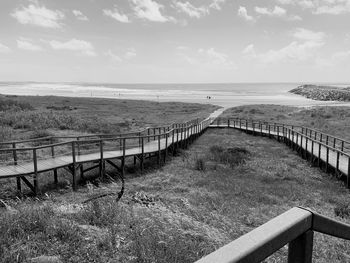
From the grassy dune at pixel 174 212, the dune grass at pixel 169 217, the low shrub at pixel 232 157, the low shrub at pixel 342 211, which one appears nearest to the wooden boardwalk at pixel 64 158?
the grassy dune at pixel 174 212

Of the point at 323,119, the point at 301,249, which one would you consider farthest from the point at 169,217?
the point at 323,119

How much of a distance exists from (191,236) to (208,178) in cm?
680

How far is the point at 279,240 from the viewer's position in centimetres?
157

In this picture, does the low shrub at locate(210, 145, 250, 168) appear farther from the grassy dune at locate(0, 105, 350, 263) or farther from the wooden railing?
the wooden railing

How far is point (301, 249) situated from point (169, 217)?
4214 millimetres

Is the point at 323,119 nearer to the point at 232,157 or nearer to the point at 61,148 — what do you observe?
the point at 232,157

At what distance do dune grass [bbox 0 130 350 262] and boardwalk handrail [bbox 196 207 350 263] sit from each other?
2.26 meters

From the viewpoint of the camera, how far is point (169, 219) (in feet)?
18.5

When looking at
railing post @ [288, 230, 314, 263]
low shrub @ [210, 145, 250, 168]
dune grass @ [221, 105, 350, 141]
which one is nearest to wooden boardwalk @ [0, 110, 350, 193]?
low shrub @ [210, 145, 250, 168]

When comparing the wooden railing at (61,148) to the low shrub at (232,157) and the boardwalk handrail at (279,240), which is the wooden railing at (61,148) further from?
the boardwalk handrail at (279,240)

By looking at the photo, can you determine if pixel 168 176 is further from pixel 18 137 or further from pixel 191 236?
pixel 18 137

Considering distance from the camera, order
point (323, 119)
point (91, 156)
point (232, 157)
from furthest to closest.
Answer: point (323, 119), point (232, 157), point (91, 156)

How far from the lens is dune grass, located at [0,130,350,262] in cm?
402

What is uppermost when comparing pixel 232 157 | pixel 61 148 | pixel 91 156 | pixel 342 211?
pixel 91 156
